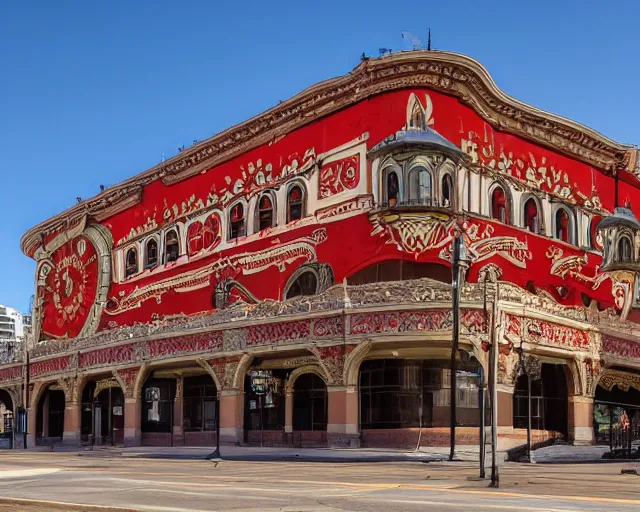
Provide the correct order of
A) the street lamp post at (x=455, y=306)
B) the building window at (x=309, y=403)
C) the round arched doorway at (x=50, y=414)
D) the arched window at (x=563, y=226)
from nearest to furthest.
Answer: the street lamp post at (x=455, y=306) < the building window at (x=309, y=403) < the arched window at (x=563, y=226) < the round arched doorway at (x=50, y=414)

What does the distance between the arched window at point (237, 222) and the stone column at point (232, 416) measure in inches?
407

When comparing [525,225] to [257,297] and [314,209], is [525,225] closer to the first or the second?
[314,209]

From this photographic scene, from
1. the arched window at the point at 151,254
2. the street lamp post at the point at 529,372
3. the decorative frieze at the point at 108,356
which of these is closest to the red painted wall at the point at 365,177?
the arched window at the point at 151,254

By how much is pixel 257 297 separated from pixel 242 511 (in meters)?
36.5

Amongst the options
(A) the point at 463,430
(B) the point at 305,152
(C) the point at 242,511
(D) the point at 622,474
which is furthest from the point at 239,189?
(C) the point at 242,511

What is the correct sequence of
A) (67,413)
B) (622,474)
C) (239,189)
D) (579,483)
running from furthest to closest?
(67,413) < (239,189) < (622,474) < (579,483)

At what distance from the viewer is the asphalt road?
52.2 feet

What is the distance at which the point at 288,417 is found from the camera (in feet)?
159

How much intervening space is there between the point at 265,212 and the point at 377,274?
9.34 meters

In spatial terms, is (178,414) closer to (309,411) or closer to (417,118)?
(309,411)

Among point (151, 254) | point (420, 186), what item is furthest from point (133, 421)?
point (420, 186)

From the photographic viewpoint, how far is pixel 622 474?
25953 millimetres

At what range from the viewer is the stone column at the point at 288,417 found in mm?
47625

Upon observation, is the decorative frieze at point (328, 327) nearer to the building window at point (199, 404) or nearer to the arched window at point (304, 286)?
the arched window at point (304, 286)
